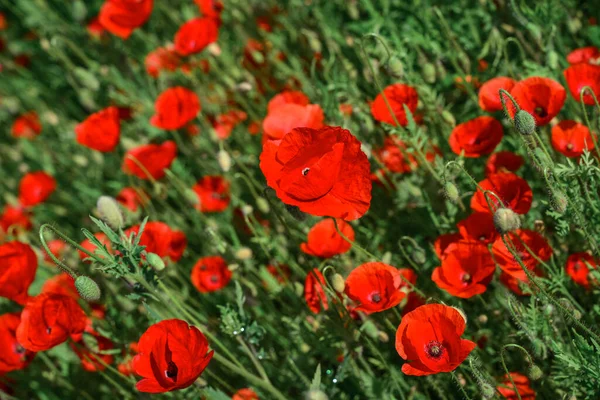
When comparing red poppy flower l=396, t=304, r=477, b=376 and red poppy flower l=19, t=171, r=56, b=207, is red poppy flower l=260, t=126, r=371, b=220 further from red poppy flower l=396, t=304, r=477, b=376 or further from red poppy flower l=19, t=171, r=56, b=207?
red poppy flower l=19, t=171, r=56, b=207

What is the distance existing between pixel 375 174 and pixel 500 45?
0.65 metres

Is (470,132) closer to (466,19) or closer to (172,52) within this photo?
(466,19)

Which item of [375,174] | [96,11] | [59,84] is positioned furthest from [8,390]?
[96,11]

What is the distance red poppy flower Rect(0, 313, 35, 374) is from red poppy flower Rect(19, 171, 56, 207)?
1095mm

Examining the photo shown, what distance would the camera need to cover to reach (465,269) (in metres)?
1.78

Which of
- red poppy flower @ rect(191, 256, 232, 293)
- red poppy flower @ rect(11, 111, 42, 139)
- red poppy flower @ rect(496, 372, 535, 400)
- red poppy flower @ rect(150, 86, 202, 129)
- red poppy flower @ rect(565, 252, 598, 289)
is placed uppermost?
red poppy flower @ rect(150, 86, 202, 129)

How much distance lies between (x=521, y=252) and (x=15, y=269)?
1498 mm

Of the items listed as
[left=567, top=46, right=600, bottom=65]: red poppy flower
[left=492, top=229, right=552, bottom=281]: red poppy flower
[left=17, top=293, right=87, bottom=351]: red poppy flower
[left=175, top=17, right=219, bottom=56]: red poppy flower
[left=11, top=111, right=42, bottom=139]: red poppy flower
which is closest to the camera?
[left=492, top=229, right=552, bottom=281]: red poppy flower

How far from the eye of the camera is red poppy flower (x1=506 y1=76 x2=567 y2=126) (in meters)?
1.80

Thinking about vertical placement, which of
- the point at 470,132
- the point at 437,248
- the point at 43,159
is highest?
the point at 470,132

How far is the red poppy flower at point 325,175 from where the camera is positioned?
1.50 metres

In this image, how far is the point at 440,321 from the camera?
5.01 ft

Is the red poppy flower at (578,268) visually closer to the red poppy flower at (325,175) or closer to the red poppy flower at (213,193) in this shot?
the red poppy flower at (325,175)

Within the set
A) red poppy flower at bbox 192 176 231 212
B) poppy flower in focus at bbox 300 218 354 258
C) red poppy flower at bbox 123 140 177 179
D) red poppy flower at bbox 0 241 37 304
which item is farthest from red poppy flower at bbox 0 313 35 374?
poppy flower in focus at bbox 300 218 354 258
